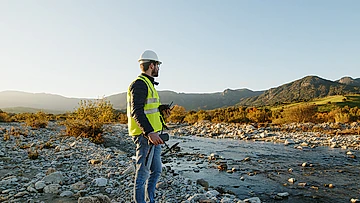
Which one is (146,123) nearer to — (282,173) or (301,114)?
(282,173)

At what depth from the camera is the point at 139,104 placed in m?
3.53

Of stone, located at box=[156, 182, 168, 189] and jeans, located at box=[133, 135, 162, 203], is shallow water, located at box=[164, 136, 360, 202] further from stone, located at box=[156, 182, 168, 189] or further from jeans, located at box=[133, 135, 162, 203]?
jeans, located at box=[133, 135, 162, 203]

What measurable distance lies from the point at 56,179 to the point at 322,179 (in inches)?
286

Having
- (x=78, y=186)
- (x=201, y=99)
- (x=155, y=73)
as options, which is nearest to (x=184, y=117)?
(x=78, y=186)

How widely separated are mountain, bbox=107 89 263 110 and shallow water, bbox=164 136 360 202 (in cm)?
11562

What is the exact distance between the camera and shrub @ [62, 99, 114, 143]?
14227 mm

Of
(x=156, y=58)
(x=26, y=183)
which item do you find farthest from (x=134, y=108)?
(x=26, y=183)

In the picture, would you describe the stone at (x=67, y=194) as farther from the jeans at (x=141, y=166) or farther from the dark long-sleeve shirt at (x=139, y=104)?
the dark long-sleeve shirt at (x=139, y=104)

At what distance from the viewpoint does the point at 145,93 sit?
360 cm

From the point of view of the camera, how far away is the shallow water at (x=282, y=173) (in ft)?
21.5

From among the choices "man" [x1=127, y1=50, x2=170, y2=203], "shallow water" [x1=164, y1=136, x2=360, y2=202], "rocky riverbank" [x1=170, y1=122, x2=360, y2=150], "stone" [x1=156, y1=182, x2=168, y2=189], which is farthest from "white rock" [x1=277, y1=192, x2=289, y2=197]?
"rocky riverbank" [x1=170, y1=122, x2=360, y2=150]

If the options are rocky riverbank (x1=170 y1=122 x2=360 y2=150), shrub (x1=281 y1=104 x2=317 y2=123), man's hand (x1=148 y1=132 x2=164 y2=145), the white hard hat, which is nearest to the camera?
man's hand (x1=148 y1=132 x2=164 y2=145)

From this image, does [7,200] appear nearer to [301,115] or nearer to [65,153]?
[65,153]

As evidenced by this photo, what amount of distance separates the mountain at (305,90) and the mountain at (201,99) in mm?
26510
